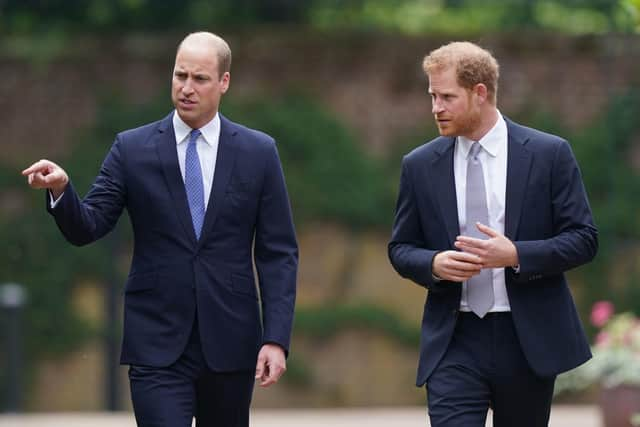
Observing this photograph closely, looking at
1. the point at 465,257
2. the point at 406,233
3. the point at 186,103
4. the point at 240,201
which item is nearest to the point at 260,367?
the point at 240,201

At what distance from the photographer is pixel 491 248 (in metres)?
4.92

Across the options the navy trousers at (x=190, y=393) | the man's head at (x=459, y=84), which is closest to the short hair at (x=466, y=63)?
the man's head at (x=459, y=84)

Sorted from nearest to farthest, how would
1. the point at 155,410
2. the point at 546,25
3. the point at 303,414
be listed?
1. the point at 155,410
2. the point at 303,414
3. the point at 546,25

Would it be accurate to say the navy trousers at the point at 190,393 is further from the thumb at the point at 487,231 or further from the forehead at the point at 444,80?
the forehead at the point at 444,80

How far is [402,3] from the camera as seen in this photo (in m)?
15.0

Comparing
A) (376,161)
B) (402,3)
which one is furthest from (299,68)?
(402,3)

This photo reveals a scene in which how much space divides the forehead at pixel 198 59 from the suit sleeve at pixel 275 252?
444mm

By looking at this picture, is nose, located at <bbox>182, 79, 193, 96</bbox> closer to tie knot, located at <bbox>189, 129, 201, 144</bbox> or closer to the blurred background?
tie knot, located at <bbox>189, 129, 201, 144</bbox>

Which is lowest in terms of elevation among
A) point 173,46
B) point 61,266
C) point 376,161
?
point 61,266

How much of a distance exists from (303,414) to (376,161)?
8.95 feet

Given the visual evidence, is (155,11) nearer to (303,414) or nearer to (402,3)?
(402,3)

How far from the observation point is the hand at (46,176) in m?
4.89

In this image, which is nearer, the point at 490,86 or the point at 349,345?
the point at 490,86

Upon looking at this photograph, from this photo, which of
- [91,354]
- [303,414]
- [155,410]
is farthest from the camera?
[91,354]
